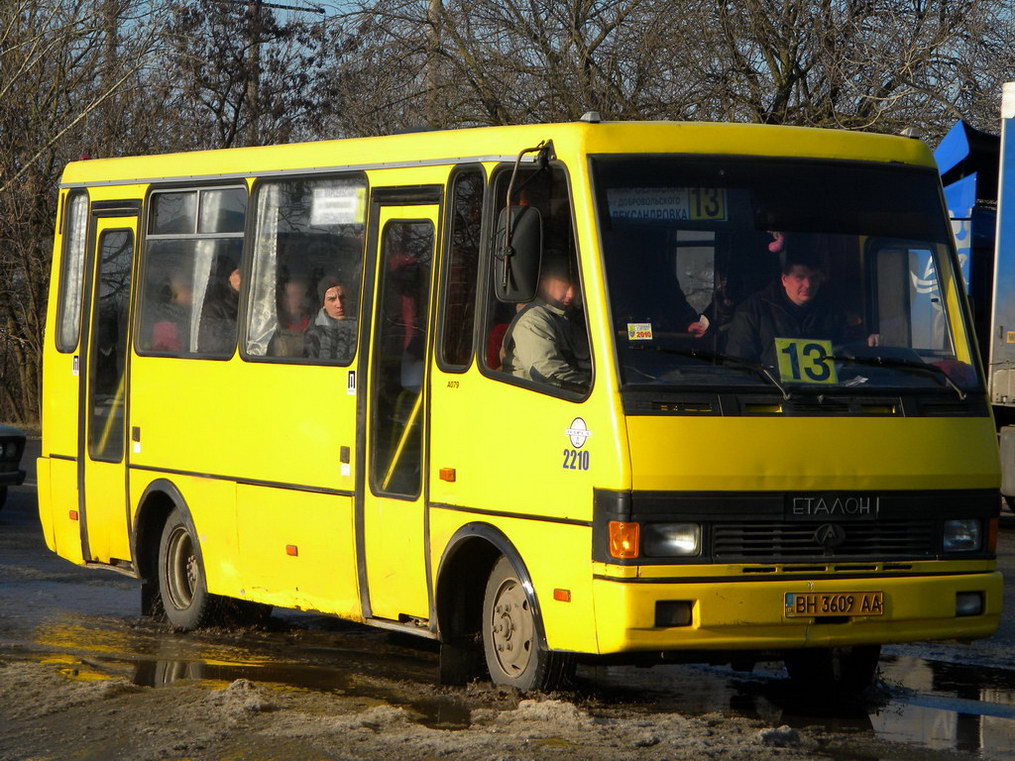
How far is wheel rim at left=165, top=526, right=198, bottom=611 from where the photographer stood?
10852mm

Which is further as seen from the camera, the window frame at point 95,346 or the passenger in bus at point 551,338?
the window frame at point 95,346

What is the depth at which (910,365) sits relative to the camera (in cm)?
782

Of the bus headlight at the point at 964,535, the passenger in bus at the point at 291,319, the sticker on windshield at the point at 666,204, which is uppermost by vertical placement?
the sticker on windshield at the point at 666,204

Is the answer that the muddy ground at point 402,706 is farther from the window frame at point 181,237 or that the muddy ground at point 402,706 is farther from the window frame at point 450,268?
the window frame at point 181,237

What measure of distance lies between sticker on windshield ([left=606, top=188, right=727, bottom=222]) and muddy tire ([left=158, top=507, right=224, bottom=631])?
13.2 ft

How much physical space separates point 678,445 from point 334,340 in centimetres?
266

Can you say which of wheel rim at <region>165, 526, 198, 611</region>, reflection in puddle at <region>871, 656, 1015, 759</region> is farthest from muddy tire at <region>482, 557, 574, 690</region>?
wheel rim at <region>165, 526, 198, 611</region>

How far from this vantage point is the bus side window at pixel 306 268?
9.31 meters

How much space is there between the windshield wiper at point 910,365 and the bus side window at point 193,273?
4020 mm

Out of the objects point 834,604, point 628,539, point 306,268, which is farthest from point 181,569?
point 834,604

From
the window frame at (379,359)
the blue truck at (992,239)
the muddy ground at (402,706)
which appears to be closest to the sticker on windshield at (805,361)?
the muddy ground at (402,706)

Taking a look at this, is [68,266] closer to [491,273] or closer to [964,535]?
[491,273]

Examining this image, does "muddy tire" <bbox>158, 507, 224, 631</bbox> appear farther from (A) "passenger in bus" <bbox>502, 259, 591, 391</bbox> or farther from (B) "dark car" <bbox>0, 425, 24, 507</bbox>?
(B) "dark car" <bbox>0, 425, 24, 507</bbox>

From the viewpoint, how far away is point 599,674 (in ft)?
29.7
